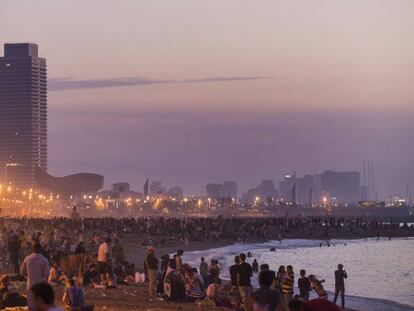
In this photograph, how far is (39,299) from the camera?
7.13m

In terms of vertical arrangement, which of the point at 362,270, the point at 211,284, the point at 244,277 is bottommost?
the point at 362,270

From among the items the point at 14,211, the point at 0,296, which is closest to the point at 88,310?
the point at 0,296

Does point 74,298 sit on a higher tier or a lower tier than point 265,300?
lower

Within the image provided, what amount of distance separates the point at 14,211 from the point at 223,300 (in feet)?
380

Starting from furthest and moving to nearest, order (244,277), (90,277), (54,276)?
(90,277) < (54,276) < (244,277)

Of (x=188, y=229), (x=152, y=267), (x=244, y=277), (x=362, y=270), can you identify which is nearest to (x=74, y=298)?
(x=244, y=277)

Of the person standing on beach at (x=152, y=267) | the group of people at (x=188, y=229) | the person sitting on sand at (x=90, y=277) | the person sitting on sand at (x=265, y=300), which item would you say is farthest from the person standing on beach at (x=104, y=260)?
Answer: the group of people at (x=188, y=229)

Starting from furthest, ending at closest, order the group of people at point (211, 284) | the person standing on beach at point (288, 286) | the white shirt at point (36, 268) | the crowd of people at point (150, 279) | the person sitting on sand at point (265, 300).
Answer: the person standing on beach at point (288, 286) → the group of people at point (211, 284) → the white shirt at point (36, 268) → the crowd of people at point (150, 279) → the person sitting on sand at point (265, 300)

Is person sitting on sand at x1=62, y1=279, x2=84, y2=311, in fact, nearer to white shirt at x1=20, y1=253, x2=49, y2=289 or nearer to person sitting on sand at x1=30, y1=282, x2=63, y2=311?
white shirt at x1=20, y1=253, x2=49, y2=289

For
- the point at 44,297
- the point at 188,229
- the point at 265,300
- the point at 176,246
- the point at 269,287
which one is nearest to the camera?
the point at 44,297

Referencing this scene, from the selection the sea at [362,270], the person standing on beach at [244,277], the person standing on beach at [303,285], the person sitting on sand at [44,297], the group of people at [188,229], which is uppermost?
the group of people at [188,229]

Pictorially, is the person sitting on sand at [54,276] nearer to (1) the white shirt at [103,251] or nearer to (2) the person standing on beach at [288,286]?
(1) the white shirt at [103,251]

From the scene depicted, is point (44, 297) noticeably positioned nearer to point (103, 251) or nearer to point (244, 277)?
point (244, 277)

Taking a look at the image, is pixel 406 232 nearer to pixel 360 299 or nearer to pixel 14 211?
pixel 14 211
